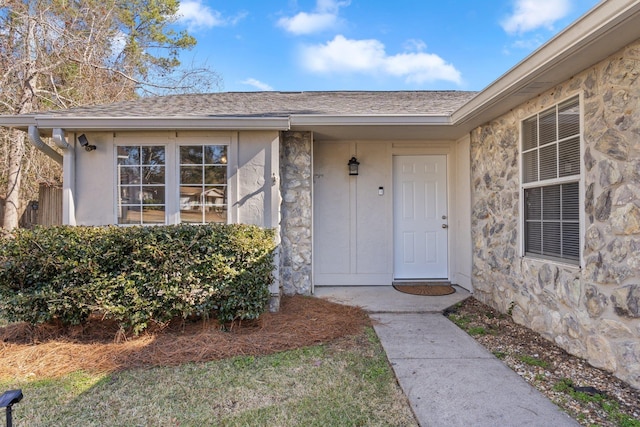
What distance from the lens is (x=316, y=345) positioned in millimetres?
3369

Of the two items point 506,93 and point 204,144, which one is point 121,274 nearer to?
point 204,144

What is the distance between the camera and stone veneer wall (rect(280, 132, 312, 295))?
499cm

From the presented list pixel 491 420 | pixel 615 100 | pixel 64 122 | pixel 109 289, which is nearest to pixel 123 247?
pixel 109 289

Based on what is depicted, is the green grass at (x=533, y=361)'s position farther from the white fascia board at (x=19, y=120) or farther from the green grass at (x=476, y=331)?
the white fascia board at (x=19, y=120)

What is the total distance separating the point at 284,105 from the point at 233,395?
172 inches

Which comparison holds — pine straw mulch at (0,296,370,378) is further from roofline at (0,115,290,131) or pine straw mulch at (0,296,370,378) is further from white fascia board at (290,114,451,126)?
white fascia board at (290,114,451,126)

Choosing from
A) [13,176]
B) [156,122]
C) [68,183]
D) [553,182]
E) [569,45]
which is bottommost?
[553,182]

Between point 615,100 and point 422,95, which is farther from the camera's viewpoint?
point 422,95

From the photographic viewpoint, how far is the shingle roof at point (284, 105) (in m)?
4.69

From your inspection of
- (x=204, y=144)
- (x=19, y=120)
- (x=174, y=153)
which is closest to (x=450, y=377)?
(x=204, y=144)

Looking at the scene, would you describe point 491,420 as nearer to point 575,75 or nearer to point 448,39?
point 575,75

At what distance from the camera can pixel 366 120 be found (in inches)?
180

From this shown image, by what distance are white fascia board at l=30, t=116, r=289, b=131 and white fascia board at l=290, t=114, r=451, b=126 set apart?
1.09 ft

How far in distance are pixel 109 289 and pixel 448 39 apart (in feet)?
35.0
